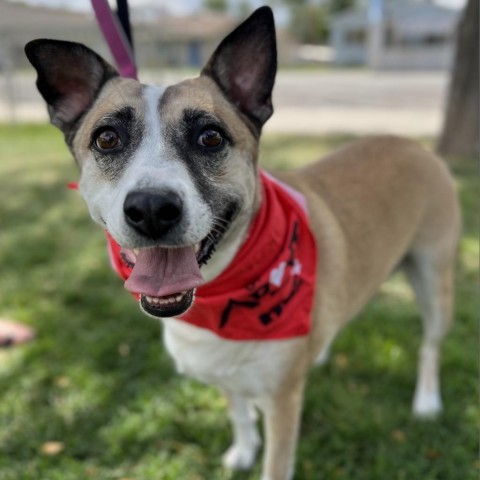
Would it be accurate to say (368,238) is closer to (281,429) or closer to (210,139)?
(281,429)

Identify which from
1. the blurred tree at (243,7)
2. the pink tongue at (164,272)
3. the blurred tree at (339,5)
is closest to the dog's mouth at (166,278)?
the pink tongue at (164,272)

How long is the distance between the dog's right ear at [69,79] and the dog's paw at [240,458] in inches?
79.1

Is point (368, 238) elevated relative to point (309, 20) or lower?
elevated

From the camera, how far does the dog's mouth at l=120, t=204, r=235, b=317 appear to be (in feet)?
6.50

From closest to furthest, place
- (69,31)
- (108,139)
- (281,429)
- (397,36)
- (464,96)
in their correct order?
(108,139)
(281,429)
(464,96)
(69,31)
(397,36)

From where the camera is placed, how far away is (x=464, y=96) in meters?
8.10

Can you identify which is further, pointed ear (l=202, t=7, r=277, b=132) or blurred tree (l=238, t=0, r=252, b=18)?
blurred tree (l=238, t=0, r=252, b=18)

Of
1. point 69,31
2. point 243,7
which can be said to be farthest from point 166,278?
point 243,7

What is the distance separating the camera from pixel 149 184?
180 cm

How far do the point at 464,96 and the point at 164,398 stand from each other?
693cm

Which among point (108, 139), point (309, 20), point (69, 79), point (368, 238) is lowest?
point (309, 20)

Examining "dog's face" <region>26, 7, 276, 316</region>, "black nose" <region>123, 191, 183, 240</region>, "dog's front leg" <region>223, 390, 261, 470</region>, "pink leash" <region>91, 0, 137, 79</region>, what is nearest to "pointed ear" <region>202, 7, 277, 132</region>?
"dog's face" <region>26, 7, 276, 316</region>

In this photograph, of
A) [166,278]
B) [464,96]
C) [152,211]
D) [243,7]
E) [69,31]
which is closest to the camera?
[152,211]

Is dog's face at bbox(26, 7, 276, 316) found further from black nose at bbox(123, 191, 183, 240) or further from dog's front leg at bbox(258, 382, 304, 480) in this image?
dog's front leg at bbox(258, 382, 304, 480)
